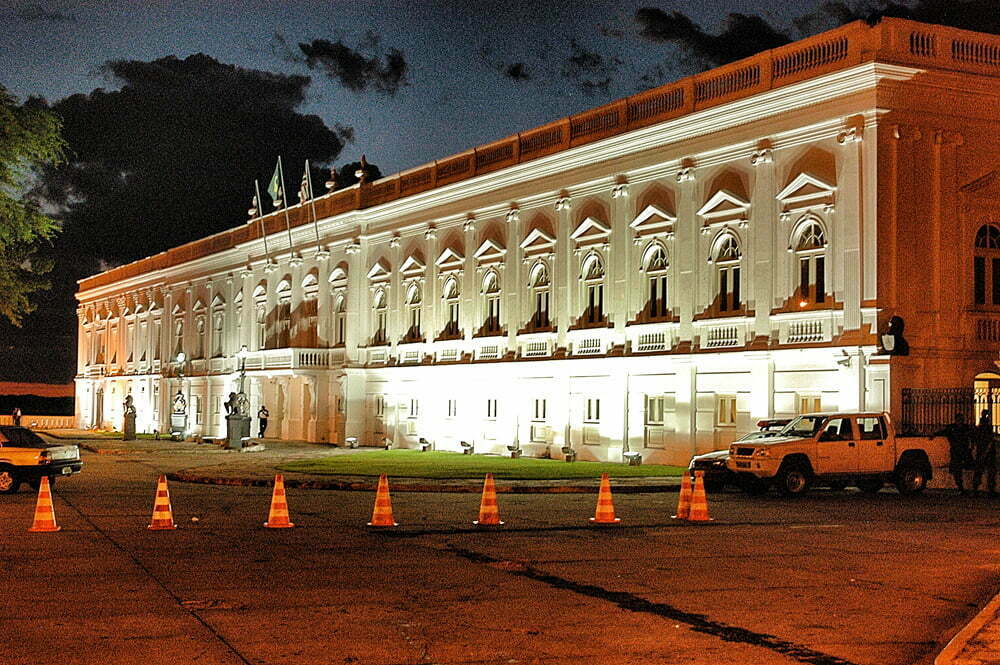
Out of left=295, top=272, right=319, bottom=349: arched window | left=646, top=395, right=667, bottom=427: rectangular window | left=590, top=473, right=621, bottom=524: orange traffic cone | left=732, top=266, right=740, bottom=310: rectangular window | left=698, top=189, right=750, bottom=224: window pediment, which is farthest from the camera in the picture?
left=295, top=272, right=319, bottom=349: arched window

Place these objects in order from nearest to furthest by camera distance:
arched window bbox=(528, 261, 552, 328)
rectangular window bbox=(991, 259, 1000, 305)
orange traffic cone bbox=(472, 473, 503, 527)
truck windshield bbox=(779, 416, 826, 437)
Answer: orange traffic cone bbox=(472, 473, 503, 527), truck windshield bbox=(779, 416, 826, 437), rectangular window bbox=(991, 259, 1000, 305), arched window bbox=(528, 261, 552, 328)

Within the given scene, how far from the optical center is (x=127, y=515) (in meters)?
22.0

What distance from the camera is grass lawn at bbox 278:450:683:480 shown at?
34219 mm

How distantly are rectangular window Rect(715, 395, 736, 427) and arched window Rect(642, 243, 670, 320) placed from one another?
12.2ft

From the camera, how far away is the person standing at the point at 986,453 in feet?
91.9

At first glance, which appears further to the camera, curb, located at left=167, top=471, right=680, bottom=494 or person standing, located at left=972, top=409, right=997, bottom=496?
curb, located at left=167, top=471, right=680, bottom=494

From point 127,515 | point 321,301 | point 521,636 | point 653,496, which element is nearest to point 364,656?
point 521,636

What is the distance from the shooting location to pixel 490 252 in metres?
48.8

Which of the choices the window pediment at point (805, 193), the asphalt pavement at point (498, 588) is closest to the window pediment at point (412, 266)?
the window pediment at point (805, 193)

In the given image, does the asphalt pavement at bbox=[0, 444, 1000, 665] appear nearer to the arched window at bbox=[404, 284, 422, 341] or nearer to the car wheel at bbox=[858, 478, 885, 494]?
the car wheel at bbox=[858, 478, 885, 494]

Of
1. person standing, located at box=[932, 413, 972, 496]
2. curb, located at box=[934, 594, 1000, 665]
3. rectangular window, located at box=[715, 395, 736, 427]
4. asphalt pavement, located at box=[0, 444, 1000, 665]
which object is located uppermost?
rectangular window, located at box=[715, 395, 736, 427]

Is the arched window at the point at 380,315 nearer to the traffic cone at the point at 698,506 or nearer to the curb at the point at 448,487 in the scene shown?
the curb at the point at 448,487

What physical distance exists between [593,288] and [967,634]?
3300 cm

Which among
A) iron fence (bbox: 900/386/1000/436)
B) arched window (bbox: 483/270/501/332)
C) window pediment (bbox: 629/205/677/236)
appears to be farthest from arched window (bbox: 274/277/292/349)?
iron fence (bbox: 900/386/1000/436)
